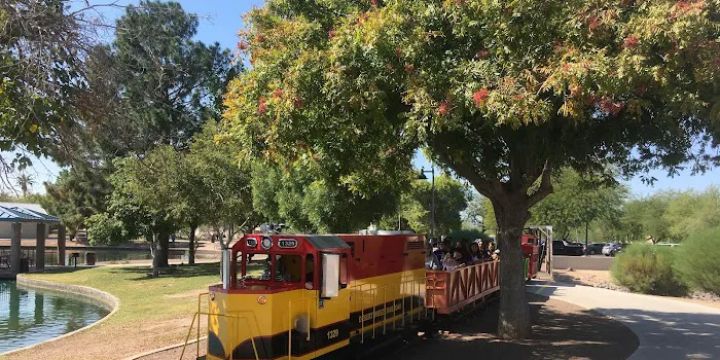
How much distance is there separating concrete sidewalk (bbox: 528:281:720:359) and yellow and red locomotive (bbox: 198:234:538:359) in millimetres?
5364

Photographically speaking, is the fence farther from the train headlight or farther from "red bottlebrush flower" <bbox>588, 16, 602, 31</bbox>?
"red bottlebrush flower" <bbox>588, 16, 602, 31</bbox>

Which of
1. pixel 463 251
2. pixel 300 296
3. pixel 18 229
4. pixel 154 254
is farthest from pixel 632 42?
pixel 18 229

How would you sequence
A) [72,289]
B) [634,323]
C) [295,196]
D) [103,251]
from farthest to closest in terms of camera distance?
1. [103,251]
2. [72,289]
3. [295,196]
4. [634,323]

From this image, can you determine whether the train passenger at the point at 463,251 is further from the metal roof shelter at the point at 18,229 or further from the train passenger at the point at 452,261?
the metal roof shelter at the point at 18,229

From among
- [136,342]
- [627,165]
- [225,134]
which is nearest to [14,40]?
[225,134]

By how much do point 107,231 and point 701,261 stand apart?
33.0 metres

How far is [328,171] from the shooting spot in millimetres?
13391

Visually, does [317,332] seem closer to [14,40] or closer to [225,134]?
[225,134]

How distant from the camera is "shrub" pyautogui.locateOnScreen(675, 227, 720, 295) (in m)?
23.6

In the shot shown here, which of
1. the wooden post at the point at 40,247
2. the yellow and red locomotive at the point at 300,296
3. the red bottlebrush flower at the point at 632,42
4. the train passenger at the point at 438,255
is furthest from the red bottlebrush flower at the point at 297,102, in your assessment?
the wooden post at the point at 40,247

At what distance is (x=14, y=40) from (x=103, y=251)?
71.1 meters

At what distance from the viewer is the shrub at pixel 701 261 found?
2356 centimetres

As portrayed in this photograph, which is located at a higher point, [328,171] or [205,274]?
[328,171]

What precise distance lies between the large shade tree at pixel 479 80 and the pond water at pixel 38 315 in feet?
41.7
